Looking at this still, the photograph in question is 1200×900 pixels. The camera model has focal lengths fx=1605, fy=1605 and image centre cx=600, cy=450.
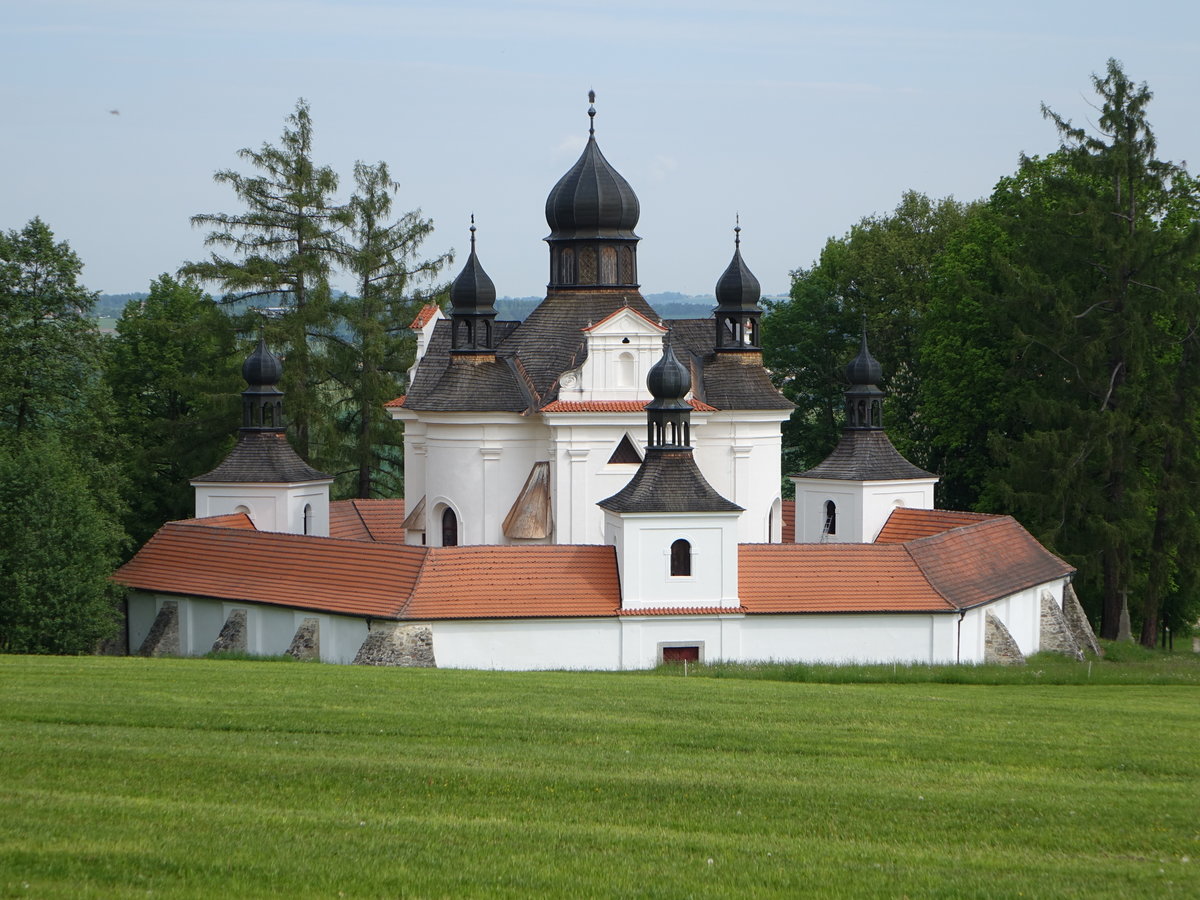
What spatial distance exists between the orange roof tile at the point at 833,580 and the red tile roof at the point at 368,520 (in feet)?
49.1

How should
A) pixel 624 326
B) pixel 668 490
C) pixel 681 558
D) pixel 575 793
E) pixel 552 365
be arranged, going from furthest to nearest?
pixel 552 365 → pixel 624 326 → pixel 668 490 → pixel 681 558 → pixel 575 793

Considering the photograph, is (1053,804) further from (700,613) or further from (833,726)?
(700,613)

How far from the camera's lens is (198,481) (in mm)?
41188

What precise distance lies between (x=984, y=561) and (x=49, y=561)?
63.9ft

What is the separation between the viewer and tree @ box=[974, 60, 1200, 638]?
127ft

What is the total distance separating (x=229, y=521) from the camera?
3984 cm

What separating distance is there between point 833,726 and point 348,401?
3632cm

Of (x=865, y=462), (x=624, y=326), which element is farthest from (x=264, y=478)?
(x=865, y=462)

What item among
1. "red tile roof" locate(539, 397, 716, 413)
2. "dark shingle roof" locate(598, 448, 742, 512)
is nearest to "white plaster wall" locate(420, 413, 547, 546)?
"red tile roof" locate(539, 397, 716, 413)

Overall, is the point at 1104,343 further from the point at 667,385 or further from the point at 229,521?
the point at 229,521

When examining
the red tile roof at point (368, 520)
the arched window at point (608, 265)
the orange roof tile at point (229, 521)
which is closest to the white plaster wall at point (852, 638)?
the arched window at point (608, 265)

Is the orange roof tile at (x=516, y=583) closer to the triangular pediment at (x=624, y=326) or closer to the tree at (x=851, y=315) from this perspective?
the triangular pediment at (x=624, y=326)

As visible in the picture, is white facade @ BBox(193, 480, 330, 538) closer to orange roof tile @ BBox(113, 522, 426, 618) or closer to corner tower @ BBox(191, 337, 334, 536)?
corner tower @ BBox(191, 337, 334, 536)

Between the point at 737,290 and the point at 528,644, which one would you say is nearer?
the point at 528,644
